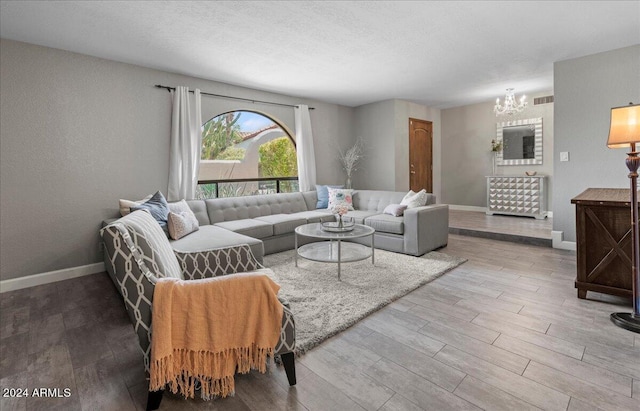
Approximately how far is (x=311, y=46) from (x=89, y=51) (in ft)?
8.15

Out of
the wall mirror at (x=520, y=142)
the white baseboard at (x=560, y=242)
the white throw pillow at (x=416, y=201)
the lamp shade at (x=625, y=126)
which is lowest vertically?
the white baseboard at (x=560, y=242)

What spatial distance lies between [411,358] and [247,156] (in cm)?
502

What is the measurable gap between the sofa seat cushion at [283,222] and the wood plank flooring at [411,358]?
1.93 metres

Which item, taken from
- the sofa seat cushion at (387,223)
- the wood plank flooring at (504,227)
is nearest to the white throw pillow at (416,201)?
the sofa seat cushion at (387,223)

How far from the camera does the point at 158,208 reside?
11.4ft

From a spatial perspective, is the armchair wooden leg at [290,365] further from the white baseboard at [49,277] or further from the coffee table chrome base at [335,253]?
the white baseboard at [49,277]

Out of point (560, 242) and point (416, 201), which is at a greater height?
point (416, 201)

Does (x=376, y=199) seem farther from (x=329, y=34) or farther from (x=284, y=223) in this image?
(x=329, y=34)

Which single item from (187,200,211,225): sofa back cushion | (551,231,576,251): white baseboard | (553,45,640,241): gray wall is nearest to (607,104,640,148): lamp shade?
(553,45,640,241): gray wall

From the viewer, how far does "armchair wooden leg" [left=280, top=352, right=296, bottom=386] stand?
5.36 ft

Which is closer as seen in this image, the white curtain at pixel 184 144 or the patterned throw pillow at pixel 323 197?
the white curtain at pixel 184 144

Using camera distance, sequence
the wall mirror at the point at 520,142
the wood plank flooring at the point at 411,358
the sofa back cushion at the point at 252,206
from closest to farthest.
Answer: the wood plank flooring at the point at 411,358 < the sofa back cushion at the point at 252,206 < the wall mirror at the point at 520,142

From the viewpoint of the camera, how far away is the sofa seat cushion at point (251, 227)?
12.8 ft

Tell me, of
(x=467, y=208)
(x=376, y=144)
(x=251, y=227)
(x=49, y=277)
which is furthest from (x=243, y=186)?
(x=467, y=208)
